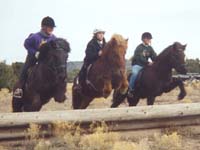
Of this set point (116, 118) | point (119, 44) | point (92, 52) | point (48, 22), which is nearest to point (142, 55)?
point (92, 52)

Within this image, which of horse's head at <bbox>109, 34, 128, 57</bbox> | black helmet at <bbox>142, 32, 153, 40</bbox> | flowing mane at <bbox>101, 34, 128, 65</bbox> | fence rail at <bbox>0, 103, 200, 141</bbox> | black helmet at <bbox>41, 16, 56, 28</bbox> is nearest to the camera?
fence rail at <bbox>0, 103, 200, 141</bbox>

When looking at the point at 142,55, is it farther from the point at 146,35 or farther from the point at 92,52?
the point at 92,52

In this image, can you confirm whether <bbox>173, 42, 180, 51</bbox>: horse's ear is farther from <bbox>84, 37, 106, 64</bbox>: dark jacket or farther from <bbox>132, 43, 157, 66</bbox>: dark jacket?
<bbox>84, 37, 106, 64</bbox>: dark jacket

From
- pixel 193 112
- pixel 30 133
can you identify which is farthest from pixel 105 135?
pixel 193 112

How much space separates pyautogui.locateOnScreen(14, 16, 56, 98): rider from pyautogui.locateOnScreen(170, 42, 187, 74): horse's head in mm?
4269

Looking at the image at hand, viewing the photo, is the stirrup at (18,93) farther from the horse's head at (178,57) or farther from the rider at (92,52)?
the horse's head at (178,57)

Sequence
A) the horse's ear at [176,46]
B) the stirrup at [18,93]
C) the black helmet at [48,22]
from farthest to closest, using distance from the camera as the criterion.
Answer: the horse's ear at [176,46] < the black helmet at [48,22] < the stirrup at [18,93]

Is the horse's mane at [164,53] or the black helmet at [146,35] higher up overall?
the black helmet at [146,35]

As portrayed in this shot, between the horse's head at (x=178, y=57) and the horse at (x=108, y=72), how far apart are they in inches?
80.9

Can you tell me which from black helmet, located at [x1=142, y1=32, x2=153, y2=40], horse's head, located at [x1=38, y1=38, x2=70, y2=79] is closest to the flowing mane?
horse's head, located at [x1=38, y1=38, x2=70, y2=79]

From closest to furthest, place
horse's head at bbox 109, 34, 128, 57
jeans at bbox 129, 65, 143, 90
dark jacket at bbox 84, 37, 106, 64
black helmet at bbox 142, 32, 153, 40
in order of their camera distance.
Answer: horse's head at bbox 109, 34, 128, 57 → dark jacket at bbox 84, 37, 106, 64 → jeans at bbox 129, 65, 143, 90 → black helmet at bbox 142, 32, 153, 40

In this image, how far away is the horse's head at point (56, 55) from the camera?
9934 mm

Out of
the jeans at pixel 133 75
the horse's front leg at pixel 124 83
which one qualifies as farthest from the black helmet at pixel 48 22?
the jeans at pixel 133 75

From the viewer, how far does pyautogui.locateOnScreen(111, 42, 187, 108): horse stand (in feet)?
46.2
